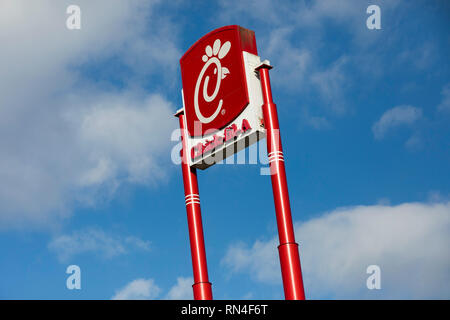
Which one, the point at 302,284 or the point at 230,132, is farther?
the point at 230,132

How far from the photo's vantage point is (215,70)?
80.2 feet

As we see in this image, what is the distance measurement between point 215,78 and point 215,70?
32 cm

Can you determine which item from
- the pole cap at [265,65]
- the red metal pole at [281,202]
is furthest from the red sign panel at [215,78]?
the red metal pole at [281,202]

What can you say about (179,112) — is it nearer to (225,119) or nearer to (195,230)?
(225,119)


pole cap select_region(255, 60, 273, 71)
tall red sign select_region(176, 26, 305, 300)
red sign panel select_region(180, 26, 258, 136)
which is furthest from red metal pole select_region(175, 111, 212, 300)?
pole cap select_region(255, 60, 273, 71)

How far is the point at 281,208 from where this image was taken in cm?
2077

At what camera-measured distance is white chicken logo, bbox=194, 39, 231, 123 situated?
24000 mm

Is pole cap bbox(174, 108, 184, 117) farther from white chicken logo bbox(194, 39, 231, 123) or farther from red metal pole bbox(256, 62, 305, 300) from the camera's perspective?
red metal pole bbox(256, 62, 305, 300)

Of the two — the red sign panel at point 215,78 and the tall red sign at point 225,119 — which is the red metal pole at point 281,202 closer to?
the tall red sign at point 225,119
